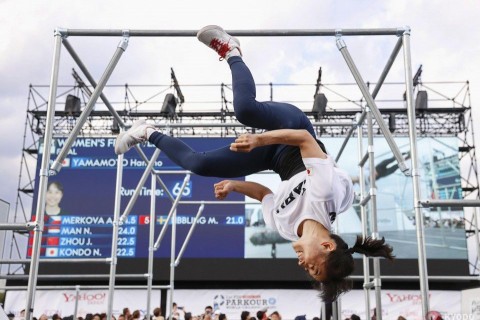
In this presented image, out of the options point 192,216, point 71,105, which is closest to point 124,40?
point 192,216

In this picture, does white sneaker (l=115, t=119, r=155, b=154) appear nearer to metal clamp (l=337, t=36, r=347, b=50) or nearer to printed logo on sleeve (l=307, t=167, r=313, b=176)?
printed logo on sleeve (l=307, t=167, r=313, b=176)

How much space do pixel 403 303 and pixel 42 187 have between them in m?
12.7

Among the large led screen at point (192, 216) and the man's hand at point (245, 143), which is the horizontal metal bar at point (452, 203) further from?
the large led screen at point (192, 216)

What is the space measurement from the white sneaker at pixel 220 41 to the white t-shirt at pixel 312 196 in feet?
3.04

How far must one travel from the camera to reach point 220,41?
3.59 m

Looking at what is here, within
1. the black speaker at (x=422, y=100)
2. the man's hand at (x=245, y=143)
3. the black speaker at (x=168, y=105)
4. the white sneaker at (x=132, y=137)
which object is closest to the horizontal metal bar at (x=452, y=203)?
the man's hand at (x=245, y=143)

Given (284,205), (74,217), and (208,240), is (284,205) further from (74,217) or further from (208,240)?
(74,217)

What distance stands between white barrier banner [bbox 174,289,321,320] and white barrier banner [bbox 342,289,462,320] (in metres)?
0.90

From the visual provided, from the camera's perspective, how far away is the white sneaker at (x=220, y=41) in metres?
3.56

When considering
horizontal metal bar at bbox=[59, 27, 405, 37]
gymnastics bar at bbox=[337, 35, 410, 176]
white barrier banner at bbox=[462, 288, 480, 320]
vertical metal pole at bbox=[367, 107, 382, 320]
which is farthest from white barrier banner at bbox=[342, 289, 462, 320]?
horizontal metal bar at bbox=[59, 27, 405, 37]

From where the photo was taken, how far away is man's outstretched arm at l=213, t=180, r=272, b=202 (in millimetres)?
3733

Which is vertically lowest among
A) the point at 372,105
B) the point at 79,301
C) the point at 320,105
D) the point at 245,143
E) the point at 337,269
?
the point at 79,301

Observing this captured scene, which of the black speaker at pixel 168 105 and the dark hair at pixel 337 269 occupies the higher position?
the black speaker at pixel 168 105

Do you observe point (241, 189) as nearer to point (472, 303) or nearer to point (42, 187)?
point (42, 187)
